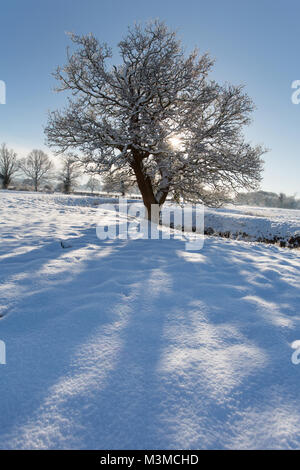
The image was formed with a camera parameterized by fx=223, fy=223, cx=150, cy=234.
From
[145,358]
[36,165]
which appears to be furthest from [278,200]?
[145,358]

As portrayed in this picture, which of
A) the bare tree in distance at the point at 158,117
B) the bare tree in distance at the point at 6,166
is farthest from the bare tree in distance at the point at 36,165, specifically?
the bare tree in distance at the point at 158,117

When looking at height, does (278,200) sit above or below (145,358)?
above

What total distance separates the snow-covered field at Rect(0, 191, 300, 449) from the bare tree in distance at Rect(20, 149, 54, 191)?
53.4 meters

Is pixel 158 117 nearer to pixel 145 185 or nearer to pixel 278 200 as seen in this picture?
pixel 145 185

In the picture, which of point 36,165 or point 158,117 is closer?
point 158,117

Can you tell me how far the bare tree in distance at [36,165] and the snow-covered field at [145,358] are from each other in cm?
5336

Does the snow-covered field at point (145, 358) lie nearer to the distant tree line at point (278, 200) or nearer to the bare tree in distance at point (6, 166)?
the bare tree in distance at point (6, 166)

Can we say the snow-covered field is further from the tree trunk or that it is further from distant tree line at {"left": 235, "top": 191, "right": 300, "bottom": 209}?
distant tree line at {"left": 235, "top": 191, "right": 300, "bottom": 209}

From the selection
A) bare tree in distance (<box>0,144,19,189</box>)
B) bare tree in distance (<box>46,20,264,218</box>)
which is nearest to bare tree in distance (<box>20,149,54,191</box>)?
bare tree in distance (<box>0,144,19,189</box>)

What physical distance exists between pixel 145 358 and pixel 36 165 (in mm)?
57996

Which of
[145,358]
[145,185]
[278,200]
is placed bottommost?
[145,358]

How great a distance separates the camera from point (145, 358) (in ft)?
6.13

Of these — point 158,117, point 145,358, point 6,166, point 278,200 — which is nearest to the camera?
A: point 145,358

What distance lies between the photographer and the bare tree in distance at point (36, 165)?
49.9m
